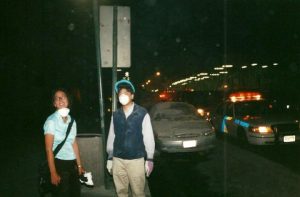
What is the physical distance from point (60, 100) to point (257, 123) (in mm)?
7811

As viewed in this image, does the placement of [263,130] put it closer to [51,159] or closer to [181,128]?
[181,128]

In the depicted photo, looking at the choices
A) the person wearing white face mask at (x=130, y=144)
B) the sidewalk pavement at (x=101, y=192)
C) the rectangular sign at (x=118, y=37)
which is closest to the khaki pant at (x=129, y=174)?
the person wearing white face mask at (x=130, y=144)

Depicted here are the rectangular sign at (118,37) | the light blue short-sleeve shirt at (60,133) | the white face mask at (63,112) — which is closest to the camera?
the light blue short-sleeve shirt at (60,133)

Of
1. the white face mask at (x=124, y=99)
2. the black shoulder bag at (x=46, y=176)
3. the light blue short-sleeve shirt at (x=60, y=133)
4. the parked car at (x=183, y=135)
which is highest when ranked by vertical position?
the white face mask at (x=124, y=99)

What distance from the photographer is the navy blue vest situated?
14.8 feet

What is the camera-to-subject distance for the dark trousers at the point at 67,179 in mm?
4137

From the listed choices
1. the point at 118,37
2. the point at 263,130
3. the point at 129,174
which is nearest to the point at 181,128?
the point at 263,130

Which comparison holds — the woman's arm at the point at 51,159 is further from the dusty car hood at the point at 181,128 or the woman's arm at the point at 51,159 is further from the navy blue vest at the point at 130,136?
the dusty car hood at the point at 181,128

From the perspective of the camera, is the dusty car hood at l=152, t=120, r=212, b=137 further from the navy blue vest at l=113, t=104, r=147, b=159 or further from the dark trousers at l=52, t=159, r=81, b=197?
the dark trousers at l=52, t=159, r=81, b=197

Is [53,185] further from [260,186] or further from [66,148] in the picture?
[260,186]

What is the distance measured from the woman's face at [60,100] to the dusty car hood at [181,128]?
5.98 meters

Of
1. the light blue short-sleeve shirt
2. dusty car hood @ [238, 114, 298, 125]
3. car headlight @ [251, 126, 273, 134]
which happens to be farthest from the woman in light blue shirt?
dusty car hood @ [238, 114, 298, 125]

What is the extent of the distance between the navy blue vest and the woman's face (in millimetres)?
677

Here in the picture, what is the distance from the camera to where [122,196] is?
4703 millimetres
